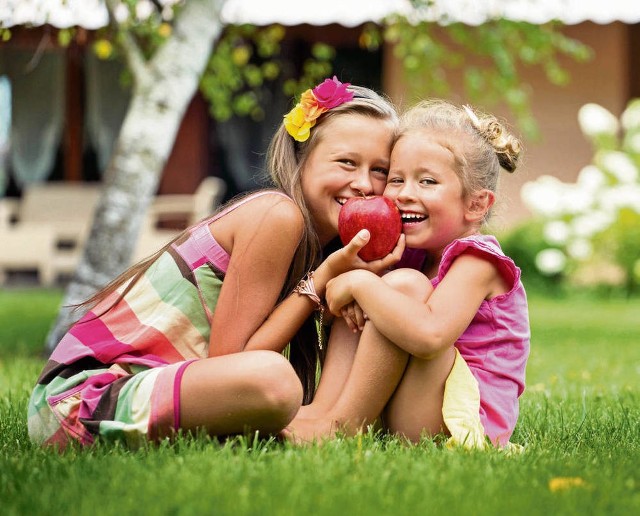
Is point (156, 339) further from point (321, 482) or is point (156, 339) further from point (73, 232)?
point (73, 232)

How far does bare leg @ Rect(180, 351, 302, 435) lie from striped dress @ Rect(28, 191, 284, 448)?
0.08 metres

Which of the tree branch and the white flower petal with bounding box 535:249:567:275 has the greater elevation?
the tree branch

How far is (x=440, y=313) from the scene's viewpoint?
2.81m

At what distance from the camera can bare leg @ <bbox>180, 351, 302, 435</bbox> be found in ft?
8.90

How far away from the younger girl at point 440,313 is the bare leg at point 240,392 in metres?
0.20

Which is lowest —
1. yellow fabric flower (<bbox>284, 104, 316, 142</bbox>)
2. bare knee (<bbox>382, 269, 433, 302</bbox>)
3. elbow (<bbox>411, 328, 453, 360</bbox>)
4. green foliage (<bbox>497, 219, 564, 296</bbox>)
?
green foliage (<bbox>497, 219, 564, 296</bbox>)

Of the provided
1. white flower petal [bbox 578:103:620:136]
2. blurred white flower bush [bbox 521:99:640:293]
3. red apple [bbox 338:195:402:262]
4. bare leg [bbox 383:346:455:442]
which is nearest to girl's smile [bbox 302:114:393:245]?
red apple [bbox 338:195:402:262]

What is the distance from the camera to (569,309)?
956 centimetres

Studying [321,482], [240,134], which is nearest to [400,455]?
[321,482]

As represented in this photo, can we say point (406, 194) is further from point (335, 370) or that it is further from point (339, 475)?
point (339, 475)

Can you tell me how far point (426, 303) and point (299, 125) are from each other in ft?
2.54

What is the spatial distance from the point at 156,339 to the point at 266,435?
1.44 ft

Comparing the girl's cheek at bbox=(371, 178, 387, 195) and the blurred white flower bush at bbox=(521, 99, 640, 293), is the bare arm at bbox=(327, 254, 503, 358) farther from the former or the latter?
the blurred white flower bush at bbox=(521, 99, 640, 293)

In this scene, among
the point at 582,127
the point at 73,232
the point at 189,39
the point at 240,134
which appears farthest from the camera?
the point at 240,134
